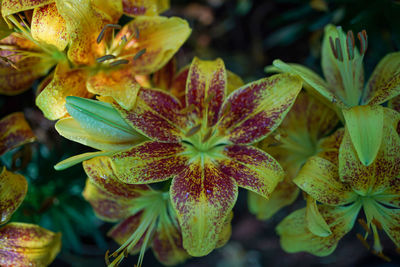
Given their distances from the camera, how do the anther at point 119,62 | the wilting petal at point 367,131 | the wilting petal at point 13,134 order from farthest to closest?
the wilting petal at point 13,134, the anther at point 119,62, the wilting petal at point 367,131

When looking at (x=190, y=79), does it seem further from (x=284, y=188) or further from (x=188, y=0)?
(x=188, y=0)

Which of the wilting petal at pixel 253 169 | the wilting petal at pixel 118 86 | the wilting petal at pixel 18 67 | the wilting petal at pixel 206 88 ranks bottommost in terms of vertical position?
the wilting petal at pixel 253 169

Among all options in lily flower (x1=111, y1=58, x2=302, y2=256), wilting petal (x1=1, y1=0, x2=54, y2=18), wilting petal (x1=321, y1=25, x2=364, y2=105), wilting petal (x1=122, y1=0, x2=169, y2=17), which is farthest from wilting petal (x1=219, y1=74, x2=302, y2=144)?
wilting petal (x1=1, y1=0, x2=54, y2=18)

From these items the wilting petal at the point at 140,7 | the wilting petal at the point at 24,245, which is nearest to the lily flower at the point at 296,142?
the wilting petal at the point at 140,7

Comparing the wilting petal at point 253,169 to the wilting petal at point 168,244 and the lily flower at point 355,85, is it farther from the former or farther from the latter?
the wilting petal at point 168,244

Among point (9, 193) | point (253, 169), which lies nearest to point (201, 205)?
point (253, 169)

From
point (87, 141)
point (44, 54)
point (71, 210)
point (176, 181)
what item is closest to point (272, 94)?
point (176, 181)
